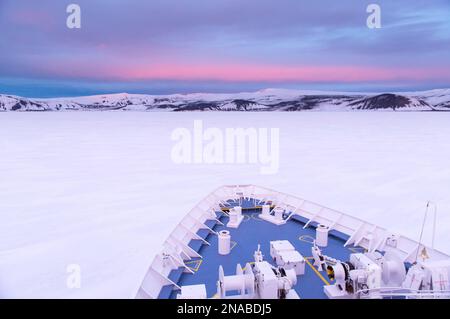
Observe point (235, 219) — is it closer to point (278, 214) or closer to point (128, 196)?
point (278, 214)

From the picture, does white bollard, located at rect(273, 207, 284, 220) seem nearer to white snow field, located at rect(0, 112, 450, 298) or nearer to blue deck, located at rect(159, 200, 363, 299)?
blue deck, located at rect(159, 200, 363, 299)

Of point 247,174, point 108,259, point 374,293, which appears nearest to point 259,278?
point 374,293

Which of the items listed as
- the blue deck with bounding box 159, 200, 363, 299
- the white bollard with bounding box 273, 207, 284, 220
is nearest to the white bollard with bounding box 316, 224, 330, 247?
the blue deck with bounding box 159, 200, 363, 299

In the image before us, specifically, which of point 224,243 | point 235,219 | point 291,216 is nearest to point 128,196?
point 235,219

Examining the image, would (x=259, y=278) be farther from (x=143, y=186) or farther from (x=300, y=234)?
(x=143, y=186)

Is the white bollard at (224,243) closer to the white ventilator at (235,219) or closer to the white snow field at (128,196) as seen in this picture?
the white ventilator at (235,219)

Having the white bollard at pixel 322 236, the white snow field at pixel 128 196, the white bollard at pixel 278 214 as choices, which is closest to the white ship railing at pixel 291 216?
the white bollard at pixel 278 214
